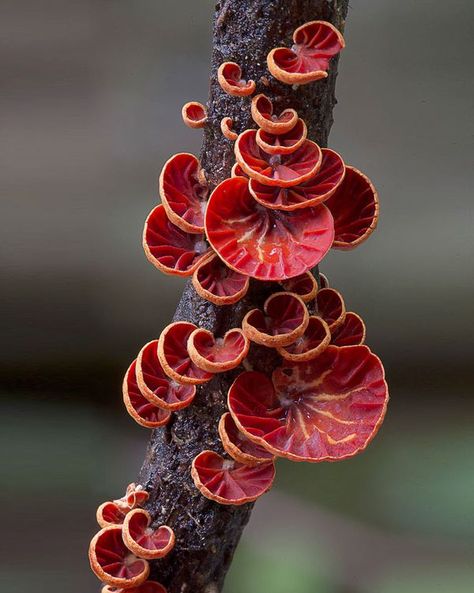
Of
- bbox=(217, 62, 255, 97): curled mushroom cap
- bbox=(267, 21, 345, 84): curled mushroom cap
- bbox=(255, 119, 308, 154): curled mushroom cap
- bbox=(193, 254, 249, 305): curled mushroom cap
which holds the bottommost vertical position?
bbox=(193, 254, 249, 305): curled mushroom cap

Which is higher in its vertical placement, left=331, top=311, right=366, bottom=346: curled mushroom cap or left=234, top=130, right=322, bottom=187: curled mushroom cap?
left=234, top=130, right=322, bottom=187: curled mushroom cap

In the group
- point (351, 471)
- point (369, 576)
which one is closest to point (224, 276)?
point (369, 576)

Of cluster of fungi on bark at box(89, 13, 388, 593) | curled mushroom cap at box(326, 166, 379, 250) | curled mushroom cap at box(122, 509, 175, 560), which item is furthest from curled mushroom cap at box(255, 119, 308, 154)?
curled mushroom cap at box(122, 509, 175, 560)

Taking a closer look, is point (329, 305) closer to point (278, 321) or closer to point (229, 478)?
point (278, 321)

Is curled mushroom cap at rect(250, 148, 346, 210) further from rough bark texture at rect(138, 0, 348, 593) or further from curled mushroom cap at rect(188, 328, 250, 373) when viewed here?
curled mushroom cap at rect(188, 328, 250, 373)

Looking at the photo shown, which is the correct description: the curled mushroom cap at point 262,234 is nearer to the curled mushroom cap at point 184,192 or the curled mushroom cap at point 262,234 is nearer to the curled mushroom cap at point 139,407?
the curled mushroom cap at point 184,192

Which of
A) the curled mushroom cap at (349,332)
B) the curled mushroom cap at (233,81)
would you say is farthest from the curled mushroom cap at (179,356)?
the curled mushroom cap at (233,81)
